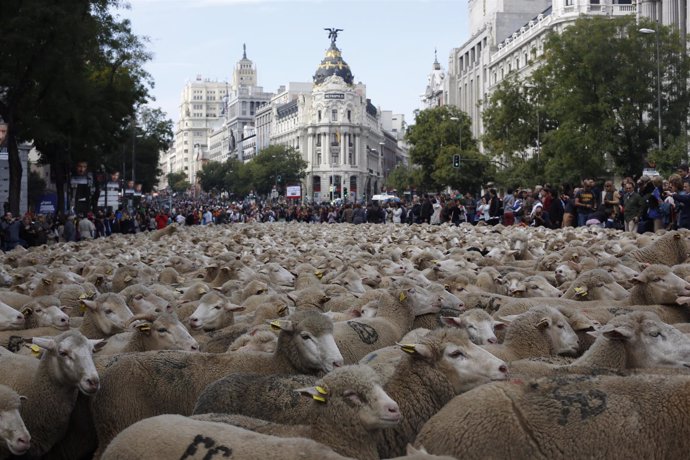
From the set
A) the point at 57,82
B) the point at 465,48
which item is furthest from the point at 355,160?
the point at 57,82

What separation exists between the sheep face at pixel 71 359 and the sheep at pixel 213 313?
221cm

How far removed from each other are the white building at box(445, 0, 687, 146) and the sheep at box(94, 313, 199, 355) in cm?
6024

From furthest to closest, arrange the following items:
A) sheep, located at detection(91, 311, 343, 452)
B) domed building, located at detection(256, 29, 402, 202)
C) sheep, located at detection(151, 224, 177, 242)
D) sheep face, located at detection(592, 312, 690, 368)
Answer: domed building, located at detection(256, 29, 402, 202) → sheep, located at detection(151, 224, 177, 242) → sheep, located at detection(91, 311, 343, 452) → sheep face, located at detection(592, 312, 690, 368)

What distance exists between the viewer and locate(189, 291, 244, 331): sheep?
888 centimetres

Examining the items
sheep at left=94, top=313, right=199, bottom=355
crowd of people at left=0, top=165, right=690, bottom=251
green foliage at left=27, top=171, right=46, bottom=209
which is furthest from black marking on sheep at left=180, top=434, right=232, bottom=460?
green foliage at left=27, top=171, right=46, bottom=209

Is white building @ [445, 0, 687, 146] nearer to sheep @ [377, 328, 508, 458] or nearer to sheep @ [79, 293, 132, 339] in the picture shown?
sheep @ [79, 293, 132, 339]

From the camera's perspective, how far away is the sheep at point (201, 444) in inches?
169

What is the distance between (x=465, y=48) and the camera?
121m

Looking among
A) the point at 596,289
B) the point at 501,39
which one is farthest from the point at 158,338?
the point at 501,39

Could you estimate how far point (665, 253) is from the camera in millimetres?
12023

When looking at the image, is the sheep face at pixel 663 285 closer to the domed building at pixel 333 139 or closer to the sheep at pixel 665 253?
the sheep at pixel 665 253

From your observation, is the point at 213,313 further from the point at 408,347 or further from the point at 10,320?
the point at 408,347

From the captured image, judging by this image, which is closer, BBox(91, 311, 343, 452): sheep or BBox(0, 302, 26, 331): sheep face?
BBox(91, 311, 343, 452): sheep

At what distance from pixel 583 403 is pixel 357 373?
1131mm
